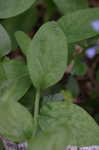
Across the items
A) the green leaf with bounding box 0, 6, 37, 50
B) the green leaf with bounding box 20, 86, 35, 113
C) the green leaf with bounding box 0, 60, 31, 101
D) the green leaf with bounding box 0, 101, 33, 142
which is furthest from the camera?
the green leaf with bounding box 0, 6, 37, 50

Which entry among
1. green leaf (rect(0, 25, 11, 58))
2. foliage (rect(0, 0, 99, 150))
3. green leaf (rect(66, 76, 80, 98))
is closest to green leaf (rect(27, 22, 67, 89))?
foliage (rect(0, 0, 99, 150))

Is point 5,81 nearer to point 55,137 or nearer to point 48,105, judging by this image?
point 48,105

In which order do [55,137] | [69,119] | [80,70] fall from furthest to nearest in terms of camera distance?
[80,70] < [69,119] < [55,137]

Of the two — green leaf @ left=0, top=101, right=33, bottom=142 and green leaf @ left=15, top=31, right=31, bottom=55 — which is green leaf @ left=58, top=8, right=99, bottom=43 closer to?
green leaf @ left=15, top=31, right=31, bottom=55

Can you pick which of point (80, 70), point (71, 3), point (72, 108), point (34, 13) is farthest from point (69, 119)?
point (34, 13)

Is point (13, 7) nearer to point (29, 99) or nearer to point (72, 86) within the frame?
point (29, 99)
